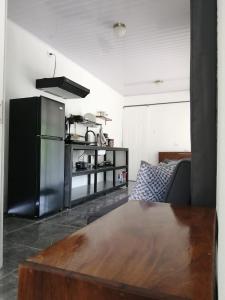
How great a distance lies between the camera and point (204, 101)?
130 cm

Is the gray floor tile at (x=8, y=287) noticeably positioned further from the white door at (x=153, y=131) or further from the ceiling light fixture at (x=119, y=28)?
the white door at (x=153, y=131)

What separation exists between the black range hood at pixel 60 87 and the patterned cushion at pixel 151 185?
2.25m

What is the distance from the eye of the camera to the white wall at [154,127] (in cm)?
679

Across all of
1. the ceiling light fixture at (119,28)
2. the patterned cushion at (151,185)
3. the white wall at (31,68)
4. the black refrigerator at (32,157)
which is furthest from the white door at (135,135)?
the patterned cushion at (151,185)

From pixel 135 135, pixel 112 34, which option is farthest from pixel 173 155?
pixel 112 34

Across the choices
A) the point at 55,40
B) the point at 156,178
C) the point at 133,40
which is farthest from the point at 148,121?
the point at 156,178

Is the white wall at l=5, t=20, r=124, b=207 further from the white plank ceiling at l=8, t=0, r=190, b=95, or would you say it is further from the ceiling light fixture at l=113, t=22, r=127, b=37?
the ceiling light fixture at l=113, t=22, r=127, b=37

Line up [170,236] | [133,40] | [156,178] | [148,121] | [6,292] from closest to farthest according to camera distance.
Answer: [170,236] < [6,292] < [156,178] < [133,40] < [148,121]

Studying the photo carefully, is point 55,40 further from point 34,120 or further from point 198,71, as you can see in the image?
point 198,71

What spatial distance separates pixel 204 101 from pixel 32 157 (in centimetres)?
233

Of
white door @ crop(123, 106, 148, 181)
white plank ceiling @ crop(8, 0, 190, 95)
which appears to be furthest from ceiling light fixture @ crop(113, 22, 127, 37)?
white door @ crop(123, 106, 148, 181)

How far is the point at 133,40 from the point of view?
3.83 meters

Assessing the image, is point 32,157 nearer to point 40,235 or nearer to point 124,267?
point 40,235

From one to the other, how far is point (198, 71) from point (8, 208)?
9.47 feet
